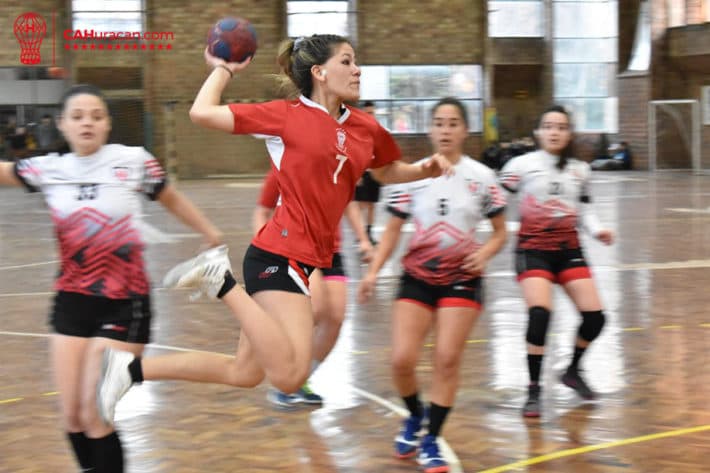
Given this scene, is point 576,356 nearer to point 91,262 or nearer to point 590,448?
point 590,448

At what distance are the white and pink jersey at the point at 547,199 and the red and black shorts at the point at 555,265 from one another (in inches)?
1.4

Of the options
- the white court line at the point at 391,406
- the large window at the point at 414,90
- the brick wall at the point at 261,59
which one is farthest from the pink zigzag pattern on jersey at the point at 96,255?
the large window at the point at 414,90

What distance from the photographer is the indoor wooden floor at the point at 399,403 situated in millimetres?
5156

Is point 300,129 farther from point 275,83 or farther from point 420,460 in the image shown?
point 420,460

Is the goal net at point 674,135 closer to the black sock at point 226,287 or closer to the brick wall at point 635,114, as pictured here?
the brick wall at point 635,114

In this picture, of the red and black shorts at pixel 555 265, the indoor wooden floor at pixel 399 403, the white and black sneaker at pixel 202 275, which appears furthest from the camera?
the red and black shorts at pixel 555 265

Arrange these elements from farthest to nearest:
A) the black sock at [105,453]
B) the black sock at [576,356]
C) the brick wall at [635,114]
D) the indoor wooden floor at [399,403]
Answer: the brick wall at [635,114]
the black sock at [576,356]
the indoor wooden floor at [399,403]
the black sock at [105,453]

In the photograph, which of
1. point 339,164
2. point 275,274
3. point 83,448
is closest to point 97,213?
point 275,274

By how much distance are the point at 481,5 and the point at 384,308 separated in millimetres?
25918

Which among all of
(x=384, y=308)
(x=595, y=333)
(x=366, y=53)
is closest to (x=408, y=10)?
(x=366, y=53)

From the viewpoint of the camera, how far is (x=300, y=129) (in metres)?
4.52

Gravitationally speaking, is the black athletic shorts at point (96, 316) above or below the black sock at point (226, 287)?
below

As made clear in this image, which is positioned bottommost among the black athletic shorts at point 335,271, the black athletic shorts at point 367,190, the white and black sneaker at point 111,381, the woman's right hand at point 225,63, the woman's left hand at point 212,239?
the white and black sneaker at point 111,381

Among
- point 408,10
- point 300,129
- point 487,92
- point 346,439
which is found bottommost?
point 346,439
